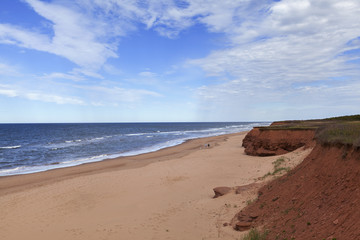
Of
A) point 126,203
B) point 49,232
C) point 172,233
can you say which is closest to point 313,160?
point 172,233

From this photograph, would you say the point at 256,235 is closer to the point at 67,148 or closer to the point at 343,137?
the point at 343,137

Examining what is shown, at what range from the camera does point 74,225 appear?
→ 35.0 ft

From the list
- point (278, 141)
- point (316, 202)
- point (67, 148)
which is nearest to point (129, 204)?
point (316, 202)

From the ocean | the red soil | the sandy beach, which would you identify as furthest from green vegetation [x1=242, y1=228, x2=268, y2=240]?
the ocean

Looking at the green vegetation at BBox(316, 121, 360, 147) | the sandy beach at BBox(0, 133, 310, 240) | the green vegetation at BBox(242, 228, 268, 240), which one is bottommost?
the sandy beach at BBox(0, 133, 310, 240)

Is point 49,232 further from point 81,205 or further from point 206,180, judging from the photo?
point 206,180

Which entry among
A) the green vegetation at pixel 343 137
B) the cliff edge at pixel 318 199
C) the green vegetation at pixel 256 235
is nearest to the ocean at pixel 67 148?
the cliff edge at pixel 318 199

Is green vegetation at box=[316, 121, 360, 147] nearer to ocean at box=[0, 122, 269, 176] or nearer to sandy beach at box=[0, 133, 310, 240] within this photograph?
sandy beach at box=[0, 133, 310, 240]

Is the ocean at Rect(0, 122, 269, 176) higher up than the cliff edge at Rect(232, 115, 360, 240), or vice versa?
the cliff edge at Rect(232, 115, 360, 240)

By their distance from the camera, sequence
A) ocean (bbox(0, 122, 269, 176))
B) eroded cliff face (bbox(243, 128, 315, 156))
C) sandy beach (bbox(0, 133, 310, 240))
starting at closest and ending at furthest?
sandy beach (bbox(0, 133, 310, 240)) < eroded cliff face (bbox(243, 128, 315, 156)) < ocean (bbox(0, 122, 269, 176))

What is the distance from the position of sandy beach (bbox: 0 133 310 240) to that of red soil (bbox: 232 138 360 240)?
1249 mm

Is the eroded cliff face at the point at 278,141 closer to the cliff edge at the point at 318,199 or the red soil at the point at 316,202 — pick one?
the cliff edge at the point at 318,199

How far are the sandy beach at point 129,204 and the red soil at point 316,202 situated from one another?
1.25 meters

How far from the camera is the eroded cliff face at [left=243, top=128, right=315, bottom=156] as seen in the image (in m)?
21.9
